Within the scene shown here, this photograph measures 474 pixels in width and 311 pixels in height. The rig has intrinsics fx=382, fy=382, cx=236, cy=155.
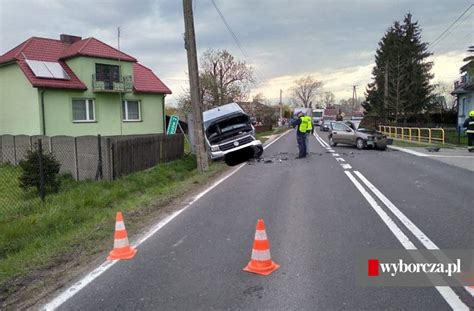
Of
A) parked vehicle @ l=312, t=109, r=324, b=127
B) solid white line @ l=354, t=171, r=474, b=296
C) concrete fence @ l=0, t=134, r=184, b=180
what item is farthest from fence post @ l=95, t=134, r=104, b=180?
parked vehicle @ l=312, t=109, r=324, b=127

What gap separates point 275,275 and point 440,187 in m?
6.75

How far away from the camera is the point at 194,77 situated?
13555mm

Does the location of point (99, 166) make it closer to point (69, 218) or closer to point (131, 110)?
point (69, 218)

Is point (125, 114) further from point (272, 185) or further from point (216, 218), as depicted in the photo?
point (216, 218)

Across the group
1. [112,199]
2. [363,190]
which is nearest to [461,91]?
[363,190]

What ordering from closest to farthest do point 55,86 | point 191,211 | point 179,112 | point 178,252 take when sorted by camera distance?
point 178,252
point 191,211
point 55,86
point 179,112

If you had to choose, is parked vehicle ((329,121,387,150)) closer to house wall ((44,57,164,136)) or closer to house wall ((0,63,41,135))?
house wall ((44,57,164,136))

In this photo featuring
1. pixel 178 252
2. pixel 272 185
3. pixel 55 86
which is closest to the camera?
pixel 178 252

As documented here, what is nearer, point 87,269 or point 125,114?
point 87,269

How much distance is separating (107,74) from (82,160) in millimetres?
15529

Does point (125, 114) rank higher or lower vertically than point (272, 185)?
higher

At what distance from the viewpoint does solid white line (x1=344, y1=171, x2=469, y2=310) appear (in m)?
3.47

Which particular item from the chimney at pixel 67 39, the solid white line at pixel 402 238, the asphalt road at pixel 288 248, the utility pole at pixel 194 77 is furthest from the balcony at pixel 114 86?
the solid white line at pixel 402 238

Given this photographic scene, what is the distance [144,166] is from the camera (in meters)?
14.1
